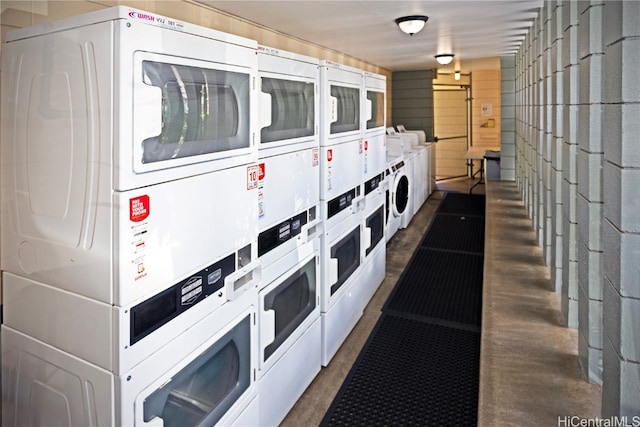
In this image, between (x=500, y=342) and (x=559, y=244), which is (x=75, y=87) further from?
(x=559, y=244)

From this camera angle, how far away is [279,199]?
2.30 metres

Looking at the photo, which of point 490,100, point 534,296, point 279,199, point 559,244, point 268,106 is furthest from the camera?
point 490,100

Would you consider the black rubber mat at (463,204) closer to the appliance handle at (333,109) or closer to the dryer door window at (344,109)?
the dryer door window at (344,109)

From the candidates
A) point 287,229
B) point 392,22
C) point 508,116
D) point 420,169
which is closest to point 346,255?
point 287,229

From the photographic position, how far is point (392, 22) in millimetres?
4434

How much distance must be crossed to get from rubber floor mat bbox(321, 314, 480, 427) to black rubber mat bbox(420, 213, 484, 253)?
2268mm

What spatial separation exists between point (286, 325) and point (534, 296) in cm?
174

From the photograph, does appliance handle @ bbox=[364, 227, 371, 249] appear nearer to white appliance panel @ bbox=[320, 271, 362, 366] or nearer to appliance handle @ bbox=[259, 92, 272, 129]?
white appliance panel @ bbox=[320, 271, 362, 366]

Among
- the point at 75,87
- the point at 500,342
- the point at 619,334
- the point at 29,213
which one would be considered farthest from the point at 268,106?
the point at 500,342

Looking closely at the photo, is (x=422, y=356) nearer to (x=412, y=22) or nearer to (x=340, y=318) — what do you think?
(x=340, y=318)

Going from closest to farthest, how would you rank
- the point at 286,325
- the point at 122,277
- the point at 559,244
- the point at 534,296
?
the point at 122,277 < the point at 286,325 < the point at 559,244 < the point at 534,296

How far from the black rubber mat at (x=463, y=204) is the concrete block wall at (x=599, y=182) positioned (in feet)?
14.6

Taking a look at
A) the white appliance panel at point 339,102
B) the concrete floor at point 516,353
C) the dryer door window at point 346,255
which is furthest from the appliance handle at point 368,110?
the concrete floor at point 516,353

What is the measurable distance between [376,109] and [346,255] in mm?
1383
